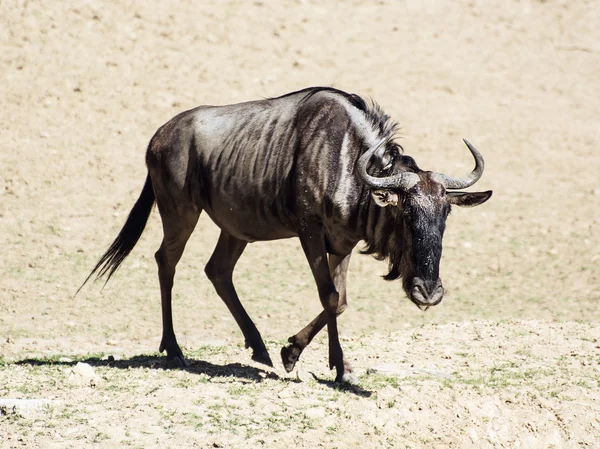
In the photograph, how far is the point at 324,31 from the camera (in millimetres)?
18031

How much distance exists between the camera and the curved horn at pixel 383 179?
661 cm

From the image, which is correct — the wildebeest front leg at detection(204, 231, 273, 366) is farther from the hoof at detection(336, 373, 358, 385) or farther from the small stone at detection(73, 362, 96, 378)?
the small stone at detection(73, 362, 96, 378)

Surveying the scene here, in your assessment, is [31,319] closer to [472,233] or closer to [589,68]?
→ [472,233]

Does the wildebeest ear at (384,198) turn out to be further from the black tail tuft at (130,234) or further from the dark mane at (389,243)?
the black tail tuft at (130,234)

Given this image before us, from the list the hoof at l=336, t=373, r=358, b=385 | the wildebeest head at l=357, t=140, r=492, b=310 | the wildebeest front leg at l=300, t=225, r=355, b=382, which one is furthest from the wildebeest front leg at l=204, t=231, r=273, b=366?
the wildebeest head at l=357, t=140, r=492, b=310

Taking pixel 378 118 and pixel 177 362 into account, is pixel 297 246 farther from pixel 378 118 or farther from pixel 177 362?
pixel 378 118

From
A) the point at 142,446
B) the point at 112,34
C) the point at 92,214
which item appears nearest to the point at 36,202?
the point at 92,214

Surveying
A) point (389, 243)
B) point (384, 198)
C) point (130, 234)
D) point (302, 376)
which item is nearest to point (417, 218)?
point (384, 198)

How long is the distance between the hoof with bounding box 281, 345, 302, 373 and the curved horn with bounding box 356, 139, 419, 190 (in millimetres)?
1622

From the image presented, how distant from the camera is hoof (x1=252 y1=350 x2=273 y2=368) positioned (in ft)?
26.4

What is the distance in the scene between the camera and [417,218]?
6.54 metres

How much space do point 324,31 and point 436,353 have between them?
10.6 m

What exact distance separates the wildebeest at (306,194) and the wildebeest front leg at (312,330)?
0.03ft

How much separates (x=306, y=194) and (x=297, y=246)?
5.39m
